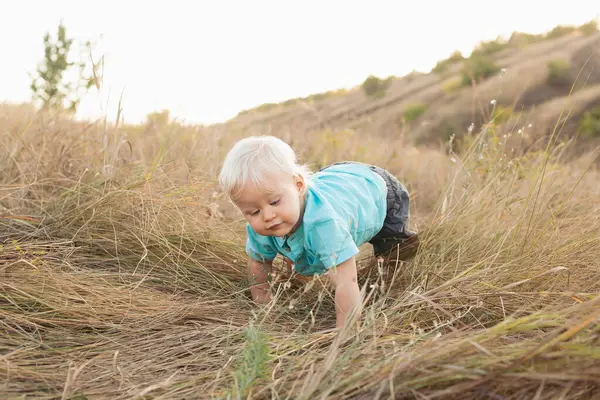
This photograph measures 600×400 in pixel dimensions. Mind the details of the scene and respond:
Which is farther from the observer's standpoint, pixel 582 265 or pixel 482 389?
pixel 582 265

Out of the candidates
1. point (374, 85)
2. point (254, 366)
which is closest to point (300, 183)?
point (254, 366)

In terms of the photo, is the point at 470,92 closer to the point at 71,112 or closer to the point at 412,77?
the point at 412,77

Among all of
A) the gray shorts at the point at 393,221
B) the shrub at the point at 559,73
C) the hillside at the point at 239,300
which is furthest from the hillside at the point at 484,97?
the hillside at the point at 239,300

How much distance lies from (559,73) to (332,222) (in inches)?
491

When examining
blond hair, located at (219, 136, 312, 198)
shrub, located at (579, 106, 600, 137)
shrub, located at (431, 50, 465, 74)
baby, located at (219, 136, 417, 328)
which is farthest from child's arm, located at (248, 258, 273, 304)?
shrub, located at (431, 50, 465, 74)

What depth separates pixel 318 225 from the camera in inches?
79.9

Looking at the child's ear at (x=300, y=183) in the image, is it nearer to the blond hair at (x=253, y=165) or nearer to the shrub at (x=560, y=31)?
the blond hair at (x=253, y=165)

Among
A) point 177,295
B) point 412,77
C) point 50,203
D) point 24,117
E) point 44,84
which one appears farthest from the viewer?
point 412,77

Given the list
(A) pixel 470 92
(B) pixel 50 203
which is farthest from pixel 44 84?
(A) pixel 470 92

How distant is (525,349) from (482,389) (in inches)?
5.8

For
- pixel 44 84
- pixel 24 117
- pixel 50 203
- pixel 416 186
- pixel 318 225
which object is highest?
pixel 44 84

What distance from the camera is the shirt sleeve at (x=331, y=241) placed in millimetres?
1984

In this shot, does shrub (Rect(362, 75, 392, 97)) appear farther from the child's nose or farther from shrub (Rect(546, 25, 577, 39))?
the child's nose

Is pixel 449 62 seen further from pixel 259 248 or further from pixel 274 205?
pixel 274 205
